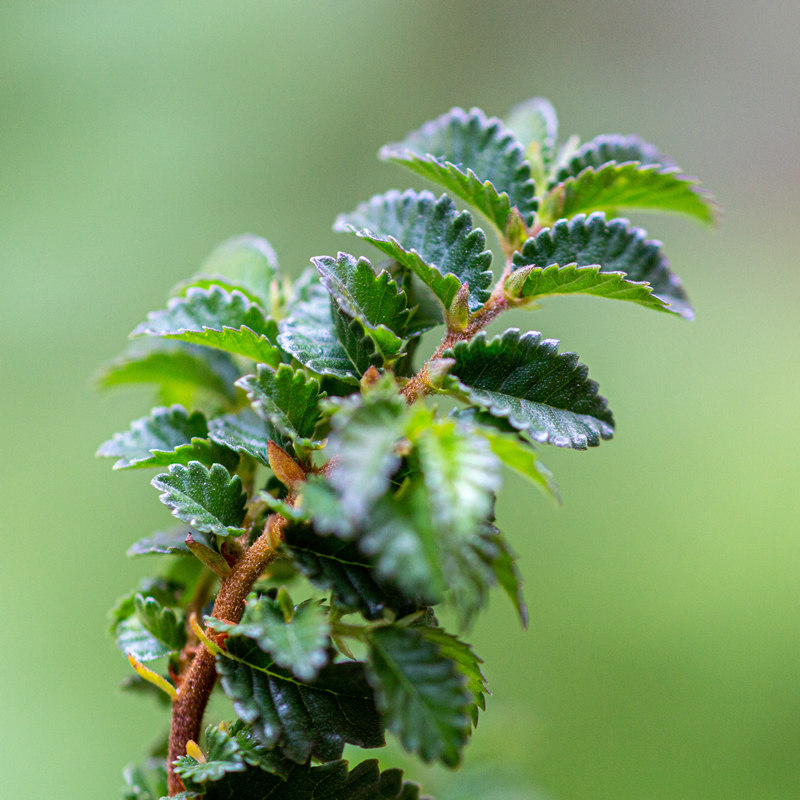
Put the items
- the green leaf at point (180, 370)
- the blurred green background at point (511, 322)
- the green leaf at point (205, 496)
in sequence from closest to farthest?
1. the green leaf at point (205, 496)
2. the green leaf at point (180, 370)
3. the blurred green background at point (511, 322)

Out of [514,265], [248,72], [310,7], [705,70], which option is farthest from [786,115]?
[514,265]

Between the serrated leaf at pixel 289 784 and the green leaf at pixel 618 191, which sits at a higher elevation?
the green leaf at pixel 618 191

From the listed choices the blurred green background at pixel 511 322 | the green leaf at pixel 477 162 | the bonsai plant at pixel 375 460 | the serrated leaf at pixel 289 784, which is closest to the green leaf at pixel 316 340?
the bonsai plant at pixel 375 460

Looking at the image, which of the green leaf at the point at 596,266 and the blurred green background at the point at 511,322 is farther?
the blurred green background at the point at 511,322

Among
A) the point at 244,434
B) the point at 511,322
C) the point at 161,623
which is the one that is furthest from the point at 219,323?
the point at 511,322

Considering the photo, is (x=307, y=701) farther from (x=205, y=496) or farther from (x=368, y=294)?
(x=368, y=294)

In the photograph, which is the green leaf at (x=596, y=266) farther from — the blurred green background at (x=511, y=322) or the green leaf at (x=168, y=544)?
the blurred green background at (x=511, y=322)
